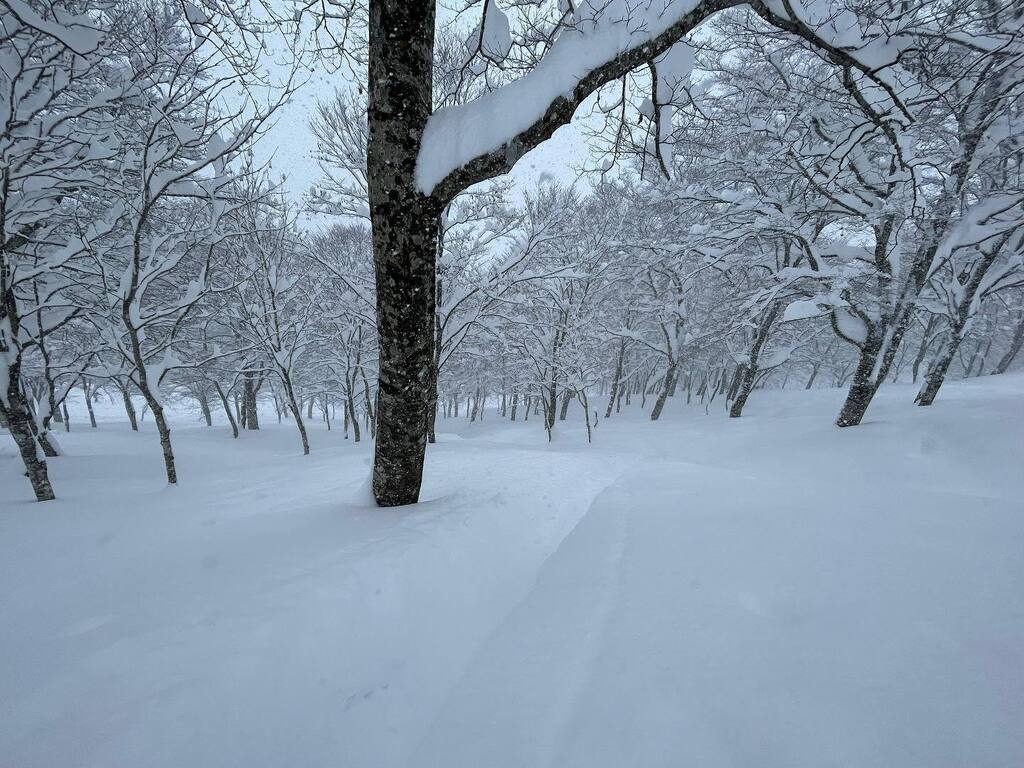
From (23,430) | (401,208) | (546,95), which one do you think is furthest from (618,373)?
(23,430)

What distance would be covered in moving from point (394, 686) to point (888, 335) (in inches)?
355

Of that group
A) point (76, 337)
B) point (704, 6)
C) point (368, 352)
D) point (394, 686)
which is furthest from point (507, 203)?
point (76, 337)

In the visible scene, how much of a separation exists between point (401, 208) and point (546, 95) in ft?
3.84

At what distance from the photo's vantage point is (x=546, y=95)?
7.70 feet

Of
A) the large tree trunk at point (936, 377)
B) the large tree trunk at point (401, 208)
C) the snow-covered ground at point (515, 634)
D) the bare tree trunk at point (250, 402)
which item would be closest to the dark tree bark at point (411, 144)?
the large tree trunk at point (401, 208)

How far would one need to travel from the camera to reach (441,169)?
248 cm

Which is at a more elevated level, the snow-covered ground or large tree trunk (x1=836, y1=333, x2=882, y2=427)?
large tree trunk (x1=836, y1=333, x2=882, y2=427)

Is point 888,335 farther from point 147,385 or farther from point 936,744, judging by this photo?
point 147,385

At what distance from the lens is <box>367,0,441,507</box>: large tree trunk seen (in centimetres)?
238

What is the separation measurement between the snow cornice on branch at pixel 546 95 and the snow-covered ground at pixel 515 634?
8.54 ft

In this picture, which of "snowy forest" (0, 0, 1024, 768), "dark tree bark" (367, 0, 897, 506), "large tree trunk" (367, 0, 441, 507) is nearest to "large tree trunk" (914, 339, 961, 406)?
"snowy forest" (0, 0, 1024, 768)

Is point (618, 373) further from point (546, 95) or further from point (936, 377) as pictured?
point (546, 95)

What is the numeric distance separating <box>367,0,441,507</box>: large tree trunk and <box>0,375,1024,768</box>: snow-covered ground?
3.66 feet

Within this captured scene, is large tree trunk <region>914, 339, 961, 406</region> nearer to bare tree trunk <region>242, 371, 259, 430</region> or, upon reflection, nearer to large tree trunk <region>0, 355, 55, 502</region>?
large tree trunk <region>0, 355, 55, 502</region>
